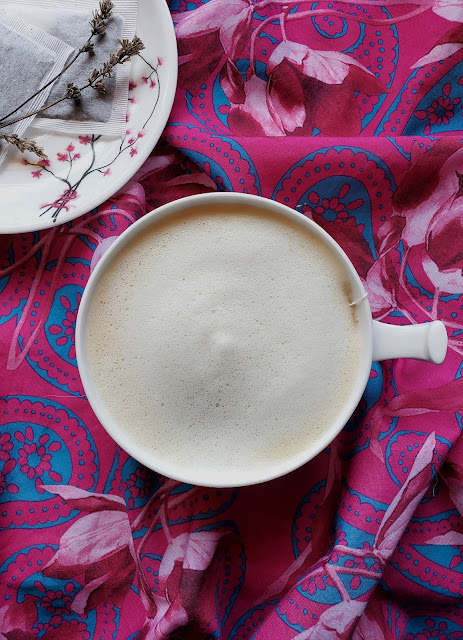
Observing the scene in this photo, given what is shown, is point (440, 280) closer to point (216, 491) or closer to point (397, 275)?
point (397, 275)

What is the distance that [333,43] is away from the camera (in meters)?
0.80

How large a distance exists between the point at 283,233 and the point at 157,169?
0.72ft

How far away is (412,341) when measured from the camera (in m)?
0.65

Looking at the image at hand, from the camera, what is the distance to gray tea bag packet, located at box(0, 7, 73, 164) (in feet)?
2.50

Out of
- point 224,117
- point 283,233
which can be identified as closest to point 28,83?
point 224,117

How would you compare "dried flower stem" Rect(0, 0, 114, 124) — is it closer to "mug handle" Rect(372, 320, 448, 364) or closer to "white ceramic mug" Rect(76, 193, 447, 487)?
"white ceramic mug" Rect(76, 193, 447, 487)

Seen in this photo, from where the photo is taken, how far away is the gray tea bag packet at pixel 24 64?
761mm

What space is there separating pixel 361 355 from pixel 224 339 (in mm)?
154

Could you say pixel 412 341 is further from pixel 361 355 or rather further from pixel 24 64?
pixel 24 64

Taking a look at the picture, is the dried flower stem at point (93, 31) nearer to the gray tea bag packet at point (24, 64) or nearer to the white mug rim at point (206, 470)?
the gray tea bag packet at point (24, 64)

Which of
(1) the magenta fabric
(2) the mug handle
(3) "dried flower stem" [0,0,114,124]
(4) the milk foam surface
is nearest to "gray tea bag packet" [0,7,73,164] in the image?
(3) "dried flower stem" [0,0,114,124]

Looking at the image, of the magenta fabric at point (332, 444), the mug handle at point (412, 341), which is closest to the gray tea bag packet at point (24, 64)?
the magenta fabric at point (332, 444)

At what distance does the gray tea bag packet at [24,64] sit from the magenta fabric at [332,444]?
0.15m

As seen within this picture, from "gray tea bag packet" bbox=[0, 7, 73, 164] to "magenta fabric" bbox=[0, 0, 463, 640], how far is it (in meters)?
0.15
